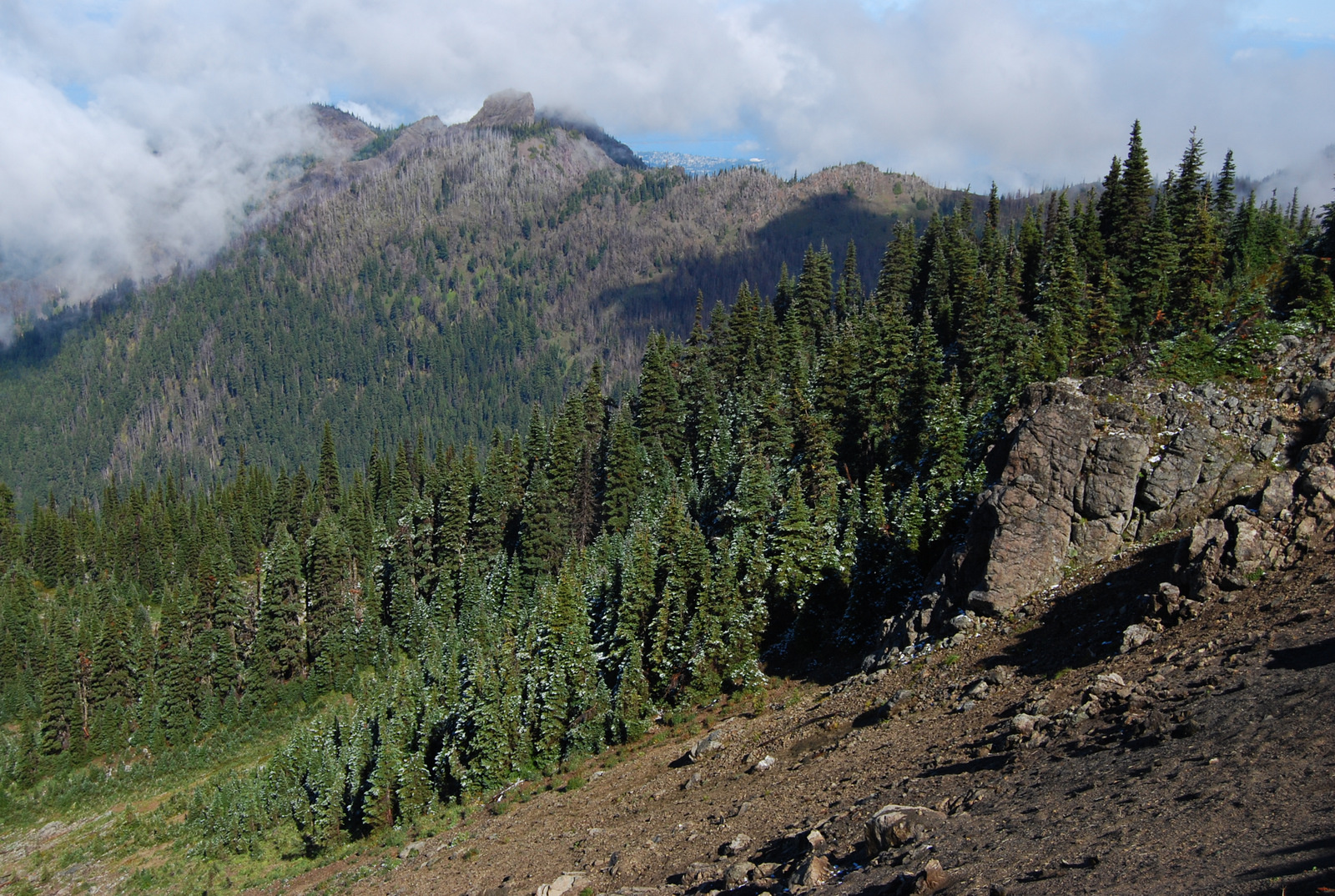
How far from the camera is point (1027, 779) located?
67.7 feet

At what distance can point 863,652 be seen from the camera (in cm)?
4147

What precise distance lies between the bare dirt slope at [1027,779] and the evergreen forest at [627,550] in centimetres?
1039

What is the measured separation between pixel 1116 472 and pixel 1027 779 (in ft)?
57.8

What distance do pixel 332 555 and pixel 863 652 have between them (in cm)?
6861

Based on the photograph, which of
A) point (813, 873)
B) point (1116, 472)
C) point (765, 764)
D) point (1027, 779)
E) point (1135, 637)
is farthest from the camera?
point (1116, 472)

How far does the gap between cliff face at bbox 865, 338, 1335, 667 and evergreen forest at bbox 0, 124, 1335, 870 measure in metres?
2.24

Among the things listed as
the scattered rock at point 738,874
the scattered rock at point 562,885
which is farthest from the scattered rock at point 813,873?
the scattered rock at point 562,885

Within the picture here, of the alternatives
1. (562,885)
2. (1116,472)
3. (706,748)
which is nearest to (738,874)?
(562,885)

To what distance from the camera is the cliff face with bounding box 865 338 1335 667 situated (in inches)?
1299

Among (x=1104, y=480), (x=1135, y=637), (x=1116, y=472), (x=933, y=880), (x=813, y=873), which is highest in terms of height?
(x=1116, y=472)

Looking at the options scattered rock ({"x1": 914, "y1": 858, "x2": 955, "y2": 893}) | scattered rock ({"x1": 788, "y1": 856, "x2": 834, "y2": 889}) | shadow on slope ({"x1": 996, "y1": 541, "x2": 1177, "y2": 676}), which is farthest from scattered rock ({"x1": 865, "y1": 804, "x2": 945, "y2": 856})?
shadow on slope ({"x1": 996, "y1": 541, "x2": 1177, "y2": 676})

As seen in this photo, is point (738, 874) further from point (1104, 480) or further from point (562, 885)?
point (1104, 480)

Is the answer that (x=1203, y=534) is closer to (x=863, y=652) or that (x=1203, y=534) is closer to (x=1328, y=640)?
(x=1328, y=640)

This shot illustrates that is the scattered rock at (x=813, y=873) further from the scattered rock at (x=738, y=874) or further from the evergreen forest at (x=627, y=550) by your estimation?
the evergreen forest at (x=627, y=550)
